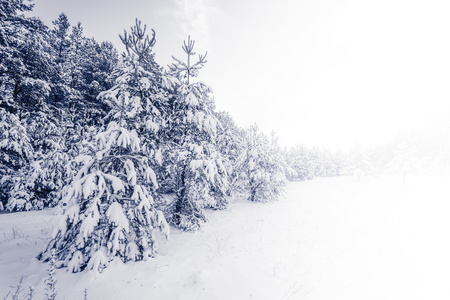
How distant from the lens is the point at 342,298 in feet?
16.2

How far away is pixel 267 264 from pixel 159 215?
12.8 ft

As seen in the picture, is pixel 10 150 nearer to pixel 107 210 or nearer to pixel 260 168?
pixel 107 210

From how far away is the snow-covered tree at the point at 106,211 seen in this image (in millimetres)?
5031

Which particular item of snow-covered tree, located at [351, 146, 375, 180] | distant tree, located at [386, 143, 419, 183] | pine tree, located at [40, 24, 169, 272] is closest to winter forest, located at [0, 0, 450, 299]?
pine tree, located at [40, 24, 169, 272]

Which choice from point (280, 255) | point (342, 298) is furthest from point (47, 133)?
point (342, 298)

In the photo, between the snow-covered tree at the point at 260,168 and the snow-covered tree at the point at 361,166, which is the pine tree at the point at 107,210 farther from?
the snow-covered tree at the point at 361,166

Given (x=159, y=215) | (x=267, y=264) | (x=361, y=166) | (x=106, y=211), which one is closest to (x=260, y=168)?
(x=267, y=264)

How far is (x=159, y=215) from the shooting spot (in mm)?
6031

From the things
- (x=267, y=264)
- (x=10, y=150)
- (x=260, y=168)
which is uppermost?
(x=10, y=150)

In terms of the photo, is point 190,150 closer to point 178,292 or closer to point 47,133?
point 178,292

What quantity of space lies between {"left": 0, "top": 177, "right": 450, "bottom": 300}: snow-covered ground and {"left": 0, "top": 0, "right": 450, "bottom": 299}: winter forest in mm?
45

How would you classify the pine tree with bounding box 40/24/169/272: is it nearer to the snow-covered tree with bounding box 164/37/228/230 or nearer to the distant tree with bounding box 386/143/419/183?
the snow-covered tree with bounding box 164/37/228/230

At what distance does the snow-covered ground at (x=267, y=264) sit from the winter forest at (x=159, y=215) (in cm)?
5

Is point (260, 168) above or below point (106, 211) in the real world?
above
